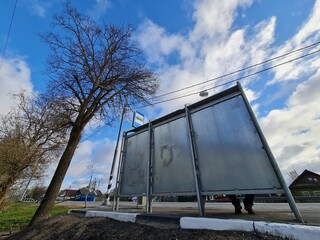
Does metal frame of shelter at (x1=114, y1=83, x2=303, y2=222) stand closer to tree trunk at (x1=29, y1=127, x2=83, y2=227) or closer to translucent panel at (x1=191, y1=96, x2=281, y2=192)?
translucent panel at (x1=191, y1=96, x2=281, y2=192)

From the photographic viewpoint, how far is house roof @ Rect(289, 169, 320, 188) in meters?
34.9

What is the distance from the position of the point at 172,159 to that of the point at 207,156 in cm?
92

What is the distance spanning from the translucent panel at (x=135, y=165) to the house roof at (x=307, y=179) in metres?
40.9

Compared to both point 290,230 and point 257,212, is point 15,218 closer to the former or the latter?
point 257,212

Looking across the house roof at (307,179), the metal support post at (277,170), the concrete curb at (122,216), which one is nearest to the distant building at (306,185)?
the house roof at (307,179)

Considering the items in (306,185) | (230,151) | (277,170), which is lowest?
(277,170)

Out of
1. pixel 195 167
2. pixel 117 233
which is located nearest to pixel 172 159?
pixel 195 167

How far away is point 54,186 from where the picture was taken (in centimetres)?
754

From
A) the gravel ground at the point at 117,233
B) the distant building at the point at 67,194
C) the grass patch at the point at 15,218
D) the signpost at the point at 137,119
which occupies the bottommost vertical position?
the gravel ground at the point at 117,233

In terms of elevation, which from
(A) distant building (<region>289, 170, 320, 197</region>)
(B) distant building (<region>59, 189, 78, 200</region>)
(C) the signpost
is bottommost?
(C) the signpost

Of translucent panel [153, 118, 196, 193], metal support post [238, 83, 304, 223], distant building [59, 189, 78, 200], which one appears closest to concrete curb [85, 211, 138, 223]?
translucent panel [153, 118, 196, 193]

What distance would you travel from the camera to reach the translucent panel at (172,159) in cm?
374

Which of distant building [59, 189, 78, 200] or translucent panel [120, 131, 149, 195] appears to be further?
distant building [59, 189, 78, 200]

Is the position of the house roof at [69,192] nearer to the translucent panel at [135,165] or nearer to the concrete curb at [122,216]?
the translucent panel at [135,165]
